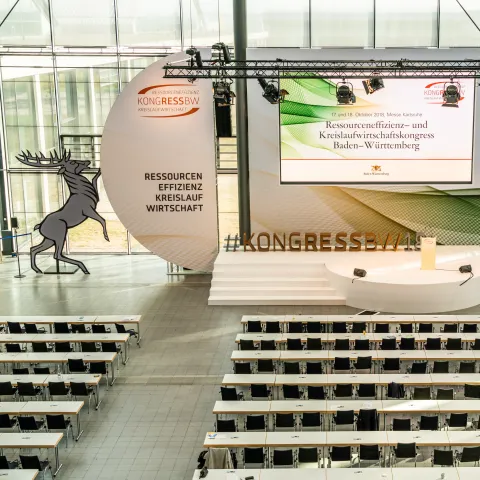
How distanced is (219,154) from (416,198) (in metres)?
6.27

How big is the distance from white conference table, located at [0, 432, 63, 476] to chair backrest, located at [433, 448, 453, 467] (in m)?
6.05

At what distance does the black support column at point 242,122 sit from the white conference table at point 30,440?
42.4 feet

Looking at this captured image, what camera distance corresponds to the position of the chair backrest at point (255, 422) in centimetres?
1387

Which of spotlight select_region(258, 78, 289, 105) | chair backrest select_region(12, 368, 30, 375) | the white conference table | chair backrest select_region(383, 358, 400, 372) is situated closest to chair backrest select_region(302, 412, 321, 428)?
chair backrest select_region(383, 358, 400, 372)

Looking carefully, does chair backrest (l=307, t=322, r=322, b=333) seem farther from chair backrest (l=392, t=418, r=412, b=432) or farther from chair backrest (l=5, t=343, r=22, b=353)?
chair backrest (l=5, t=343, r=22, b=353)

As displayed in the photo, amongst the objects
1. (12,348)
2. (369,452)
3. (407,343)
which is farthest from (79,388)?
(407,343)

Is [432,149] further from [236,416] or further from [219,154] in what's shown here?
[236,416]

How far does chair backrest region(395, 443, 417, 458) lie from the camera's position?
41.0 ft

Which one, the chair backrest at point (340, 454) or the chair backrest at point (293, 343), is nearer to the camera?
the chair backrest at point (340, 454)

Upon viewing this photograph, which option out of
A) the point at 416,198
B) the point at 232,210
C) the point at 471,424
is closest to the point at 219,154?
the point at 232,210

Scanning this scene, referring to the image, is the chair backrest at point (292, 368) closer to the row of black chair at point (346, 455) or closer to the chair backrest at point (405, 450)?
the row of black chair at point (346, 455)

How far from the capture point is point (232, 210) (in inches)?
1012

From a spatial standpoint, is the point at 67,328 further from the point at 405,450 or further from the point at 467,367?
the point at 405,450

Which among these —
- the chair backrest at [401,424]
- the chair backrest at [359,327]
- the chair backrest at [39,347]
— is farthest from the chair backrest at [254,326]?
the chair backrest at [401,424]
